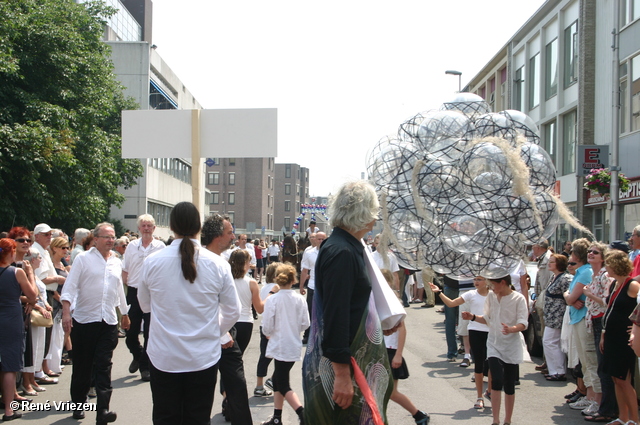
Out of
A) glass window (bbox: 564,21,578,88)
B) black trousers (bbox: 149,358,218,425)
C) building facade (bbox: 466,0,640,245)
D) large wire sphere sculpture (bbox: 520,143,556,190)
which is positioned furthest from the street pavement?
glass window (bbox: 564,21,578,88)

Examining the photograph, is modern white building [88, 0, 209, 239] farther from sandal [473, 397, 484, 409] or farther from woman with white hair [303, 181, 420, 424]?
woman with white hair [303, 181, 420, 424]

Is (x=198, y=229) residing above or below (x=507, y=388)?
above

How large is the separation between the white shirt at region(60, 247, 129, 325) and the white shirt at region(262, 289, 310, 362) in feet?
5.15

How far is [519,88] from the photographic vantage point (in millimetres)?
31281

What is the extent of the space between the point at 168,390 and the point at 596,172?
1491 centimetres

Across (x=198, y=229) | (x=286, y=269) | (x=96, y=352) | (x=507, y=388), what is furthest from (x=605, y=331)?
(x=96, y=352)

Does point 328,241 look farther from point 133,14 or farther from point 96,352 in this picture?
point 133,14

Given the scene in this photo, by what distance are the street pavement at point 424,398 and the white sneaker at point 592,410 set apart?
0.09 m

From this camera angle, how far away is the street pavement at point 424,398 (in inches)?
267

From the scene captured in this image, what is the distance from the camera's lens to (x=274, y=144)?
6676 mm

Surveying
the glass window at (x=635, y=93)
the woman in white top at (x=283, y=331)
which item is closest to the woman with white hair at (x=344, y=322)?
the woman in white top at (x=283, y=331)

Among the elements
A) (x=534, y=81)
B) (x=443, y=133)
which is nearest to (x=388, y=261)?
(x=443, y=133)

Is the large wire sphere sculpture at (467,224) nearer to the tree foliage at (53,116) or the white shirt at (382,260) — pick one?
the white shirt at (382,260)

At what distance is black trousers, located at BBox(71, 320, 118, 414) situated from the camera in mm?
6153
